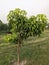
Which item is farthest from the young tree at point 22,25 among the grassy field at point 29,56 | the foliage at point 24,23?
the grassy field at point 29,56

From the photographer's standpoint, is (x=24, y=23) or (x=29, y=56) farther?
(x=29, y=56)

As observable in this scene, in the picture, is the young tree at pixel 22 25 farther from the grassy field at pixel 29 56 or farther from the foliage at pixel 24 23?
the grassy field at pixel 29 56

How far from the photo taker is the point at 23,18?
20.4 metres

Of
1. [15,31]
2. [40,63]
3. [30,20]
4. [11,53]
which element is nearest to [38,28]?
[30,20]

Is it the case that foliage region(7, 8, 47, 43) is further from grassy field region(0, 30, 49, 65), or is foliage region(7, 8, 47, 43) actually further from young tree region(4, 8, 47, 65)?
grassy field region(0, 30, 49, 65)

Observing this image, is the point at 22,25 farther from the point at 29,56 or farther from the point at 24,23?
the point at 29,56

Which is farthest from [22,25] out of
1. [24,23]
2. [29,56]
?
[29,56]

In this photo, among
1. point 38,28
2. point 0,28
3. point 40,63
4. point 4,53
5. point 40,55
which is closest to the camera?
point 38,28

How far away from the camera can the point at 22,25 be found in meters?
20.3

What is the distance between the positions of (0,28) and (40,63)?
1421 inches

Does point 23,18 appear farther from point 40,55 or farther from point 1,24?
point 1,24

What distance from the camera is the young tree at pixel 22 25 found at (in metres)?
20.1

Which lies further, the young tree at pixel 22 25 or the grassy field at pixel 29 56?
the grassy field at pixel 29 56

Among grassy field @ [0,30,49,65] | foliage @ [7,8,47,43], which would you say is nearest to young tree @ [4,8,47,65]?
foliage @ [7,8,47,43]
